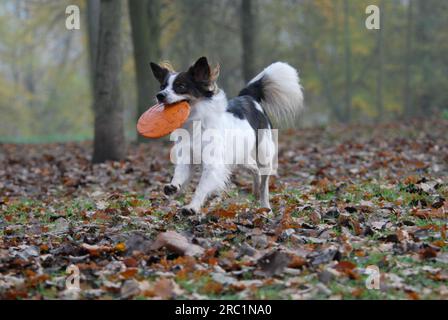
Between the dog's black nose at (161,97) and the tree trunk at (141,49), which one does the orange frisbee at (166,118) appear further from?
the tree trunk at (141,49)

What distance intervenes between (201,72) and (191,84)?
0.58ft

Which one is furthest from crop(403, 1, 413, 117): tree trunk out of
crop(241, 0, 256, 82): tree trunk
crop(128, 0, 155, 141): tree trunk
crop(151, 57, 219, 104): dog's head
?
crop(151, 57, 219, 104): dog's head

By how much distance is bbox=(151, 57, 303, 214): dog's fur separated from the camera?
7.13 meters

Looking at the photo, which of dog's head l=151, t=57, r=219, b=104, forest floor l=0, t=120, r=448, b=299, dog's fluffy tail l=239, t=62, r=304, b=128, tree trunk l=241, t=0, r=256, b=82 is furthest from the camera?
tree trunk l=241, t=0, r=256, b=82

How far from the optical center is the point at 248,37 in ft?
68.4

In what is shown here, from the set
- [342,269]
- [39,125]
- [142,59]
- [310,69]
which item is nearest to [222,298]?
[342,269]

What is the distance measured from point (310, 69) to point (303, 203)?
31251mm

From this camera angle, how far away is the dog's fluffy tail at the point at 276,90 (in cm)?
873

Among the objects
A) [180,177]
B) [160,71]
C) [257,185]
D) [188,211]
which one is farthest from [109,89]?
[188,211]

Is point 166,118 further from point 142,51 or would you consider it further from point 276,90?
point 142,51

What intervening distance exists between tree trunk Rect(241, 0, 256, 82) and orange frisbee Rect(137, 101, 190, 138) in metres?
13.1

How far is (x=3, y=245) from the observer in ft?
20.1

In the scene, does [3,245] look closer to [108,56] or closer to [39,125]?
[108,56]

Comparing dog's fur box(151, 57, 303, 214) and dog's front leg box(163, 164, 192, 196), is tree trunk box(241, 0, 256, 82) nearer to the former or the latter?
dog's fur box(151, 57, 303, 214)
